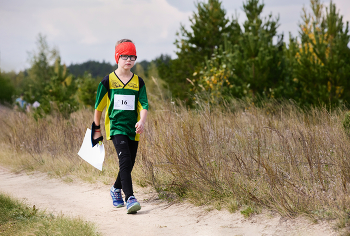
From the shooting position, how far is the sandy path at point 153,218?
3.39 metres

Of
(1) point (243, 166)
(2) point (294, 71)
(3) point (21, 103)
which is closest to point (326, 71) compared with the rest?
(2) point (294, 71)

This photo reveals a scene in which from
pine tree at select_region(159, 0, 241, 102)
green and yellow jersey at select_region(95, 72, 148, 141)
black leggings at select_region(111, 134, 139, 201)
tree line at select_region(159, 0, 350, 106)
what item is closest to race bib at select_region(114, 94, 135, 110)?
green and yellow jersey at select_region(95, 72, 148, 141)

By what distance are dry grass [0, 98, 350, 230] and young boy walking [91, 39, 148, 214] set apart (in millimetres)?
707

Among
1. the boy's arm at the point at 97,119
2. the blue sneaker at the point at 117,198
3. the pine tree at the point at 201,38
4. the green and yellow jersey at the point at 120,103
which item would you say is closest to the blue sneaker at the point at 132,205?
the blue sneaker at the point at 117,198

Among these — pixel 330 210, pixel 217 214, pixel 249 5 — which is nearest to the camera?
pixel 330 210

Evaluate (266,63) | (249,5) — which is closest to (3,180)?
(266,63)

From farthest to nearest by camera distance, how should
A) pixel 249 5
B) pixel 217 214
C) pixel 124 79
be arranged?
pixel 249 5 < pixel 124 79 < pixel 217 214

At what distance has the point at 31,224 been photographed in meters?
3.66

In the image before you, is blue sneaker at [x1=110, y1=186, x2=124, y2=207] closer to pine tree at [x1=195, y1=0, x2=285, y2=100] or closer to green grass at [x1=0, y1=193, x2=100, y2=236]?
green grass at [x1=0, y1=193, x2=100, y2=236]

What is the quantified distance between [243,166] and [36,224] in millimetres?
2526

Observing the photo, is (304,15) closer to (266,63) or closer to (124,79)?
(266,63)

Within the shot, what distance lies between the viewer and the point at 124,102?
4.09m

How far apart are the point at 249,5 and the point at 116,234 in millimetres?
18217

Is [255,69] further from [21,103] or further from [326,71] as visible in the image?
[21,103]
